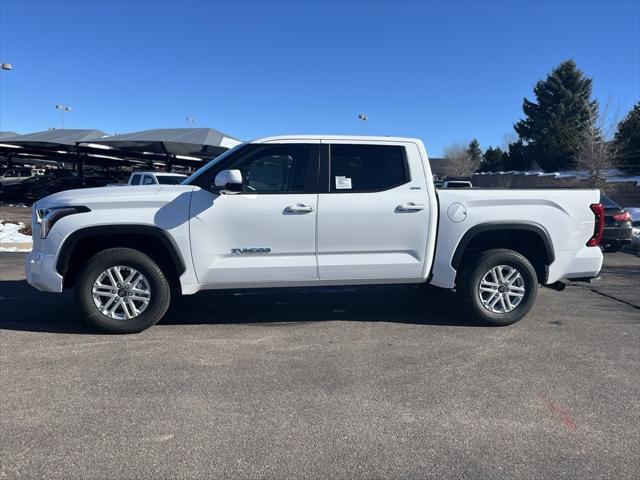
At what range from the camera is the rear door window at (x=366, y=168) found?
5.29m

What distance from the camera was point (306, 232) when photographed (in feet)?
16.9

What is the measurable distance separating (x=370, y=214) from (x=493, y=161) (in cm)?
5150

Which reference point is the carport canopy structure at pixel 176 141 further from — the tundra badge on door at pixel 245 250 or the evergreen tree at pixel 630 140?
the evergreen tree at pixel 630 140

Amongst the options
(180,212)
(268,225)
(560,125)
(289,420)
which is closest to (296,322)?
(268,225)

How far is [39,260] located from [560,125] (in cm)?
4240

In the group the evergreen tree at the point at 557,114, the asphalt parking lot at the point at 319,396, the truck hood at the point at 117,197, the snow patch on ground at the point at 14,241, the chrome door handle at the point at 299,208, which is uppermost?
the evergreen tree at the point at 557,114

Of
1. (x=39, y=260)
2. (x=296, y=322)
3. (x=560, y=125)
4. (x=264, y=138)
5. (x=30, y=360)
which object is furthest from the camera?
(x=560, y=125)

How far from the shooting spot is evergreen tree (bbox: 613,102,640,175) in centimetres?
2986

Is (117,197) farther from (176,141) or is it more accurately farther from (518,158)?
(518,158)

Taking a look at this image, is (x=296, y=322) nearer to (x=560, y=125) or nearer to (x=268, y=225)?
(x=268, y=225)

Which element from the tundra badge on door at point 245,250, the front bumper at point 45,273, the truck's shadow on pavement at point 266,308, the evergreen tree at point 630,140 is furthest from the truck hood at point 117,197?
the evergreen tree at point 630,140

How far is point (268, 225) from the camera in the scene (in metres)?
5.09

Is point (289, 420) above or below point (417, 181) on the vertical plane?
below

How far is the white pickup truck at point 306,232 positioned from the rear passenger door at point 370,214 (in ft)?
0.04
